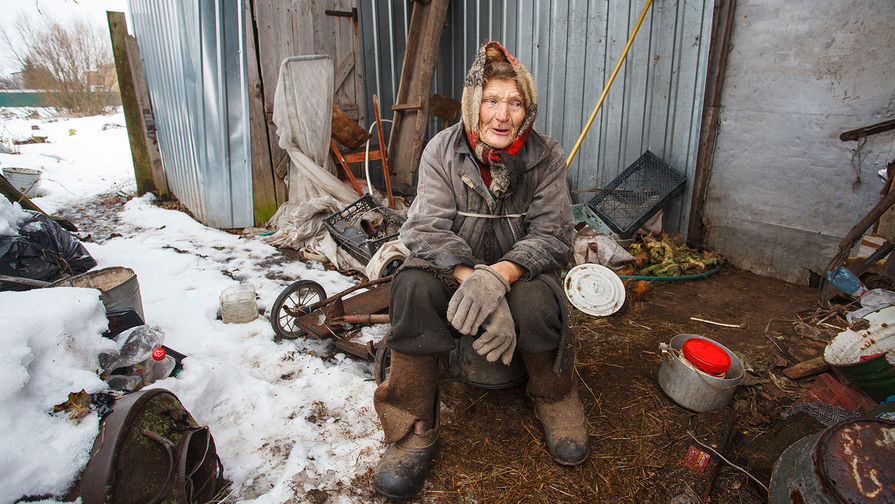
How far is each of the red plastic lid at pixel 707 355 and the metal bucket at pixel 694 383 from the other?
0.10 ft

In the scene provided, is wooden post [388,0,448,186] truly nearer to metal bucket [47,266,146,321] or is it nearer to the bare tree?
metal bucket [47,266,146,321]

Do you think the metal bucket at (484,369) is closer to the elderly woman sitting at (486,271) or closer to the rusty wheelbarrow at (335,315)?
the elderly woman sitting at (486,271)

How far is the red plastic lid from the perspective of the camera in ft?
7.40

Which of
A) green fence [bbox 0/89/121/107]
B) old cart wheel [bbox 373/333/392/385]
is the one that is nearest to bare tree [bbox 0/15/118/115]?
green fence [bbox 0/89/121/107]

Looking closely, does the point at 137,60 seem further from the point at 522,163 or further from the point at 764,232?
the point at 764,232

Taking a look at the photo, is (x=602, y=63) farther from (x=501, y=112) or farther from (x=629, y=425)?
(x=629, y=425)

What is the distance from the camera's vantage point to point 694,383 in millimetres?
2324

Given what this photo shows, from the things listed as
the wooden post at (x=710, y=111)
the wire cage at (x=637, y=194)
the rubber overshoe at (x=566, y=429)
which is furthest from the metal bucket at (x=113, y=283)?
the wooden post at (x=710, y=111)

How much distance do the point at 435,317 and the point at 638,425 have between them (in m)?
1.28

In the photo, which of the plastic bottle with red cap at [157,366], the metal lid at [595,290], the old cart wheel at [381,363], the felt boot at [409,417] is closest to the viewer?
the felt boot at [409,417]

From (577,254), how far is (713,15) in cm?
237

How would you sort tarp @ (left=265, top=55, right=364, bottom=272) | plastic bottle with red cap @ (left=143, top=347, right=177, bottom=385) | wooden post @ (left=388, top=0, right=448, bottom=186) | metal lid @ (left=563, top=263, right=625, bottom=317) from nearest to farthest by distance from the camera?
plastic bottle with red cap @ (left=143, top=347, right=177, bottom=385) < metal lid @ (left=563, top=263, right=625, bottom=317) < tarp @ (left=265, top=55, right=364, bottom=272) < wooden post @ (left=388, top=0, right=448, bottom=186)

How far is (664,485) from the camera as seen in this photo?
1955 mm

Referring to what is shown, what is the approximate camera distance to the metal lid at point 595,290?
3.33m
